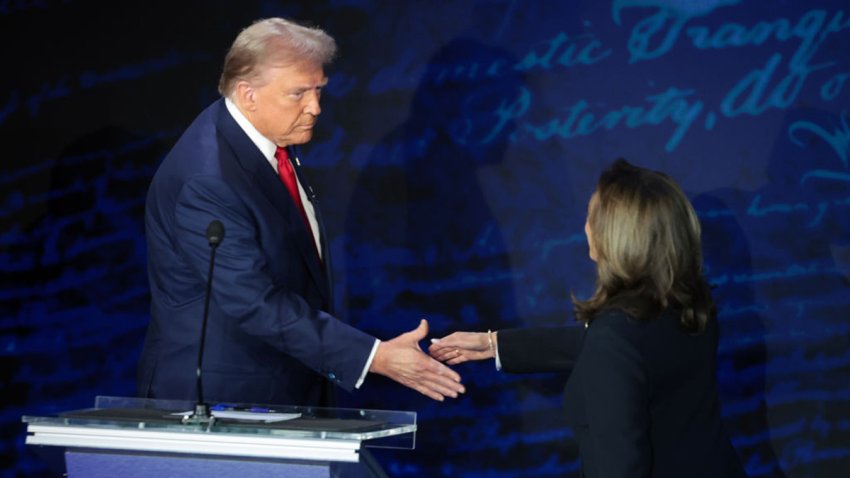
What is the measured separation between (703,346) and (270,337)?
1.08 m

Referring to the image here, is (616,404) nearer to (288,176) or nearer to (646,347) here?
(646,347)

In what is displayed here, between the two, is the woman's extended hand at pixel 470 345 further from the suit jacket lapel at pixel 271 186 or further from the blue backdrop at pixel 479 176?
A: the blue backdrop at pixel 479 176

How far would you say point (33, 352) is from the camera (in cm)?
442

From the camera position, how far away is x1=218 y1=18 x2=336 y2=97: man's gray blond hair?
314 cm

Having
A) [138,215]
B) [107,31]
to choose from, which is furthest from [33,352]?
[107,31]

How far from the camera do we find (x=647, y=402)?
228 cm

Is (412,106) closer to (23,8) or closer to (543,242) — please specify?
(543,242)

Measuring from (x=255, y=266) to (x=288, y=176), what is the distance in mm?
433

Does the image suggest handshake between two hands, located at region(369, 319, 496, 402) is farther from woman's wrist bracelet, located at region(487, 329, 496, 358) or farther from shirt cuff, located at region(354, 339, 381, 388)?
woman's wrist bracelet, located at region(487, 329, 496, 358)

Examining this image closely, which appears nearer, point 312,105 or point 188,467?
point 188,467

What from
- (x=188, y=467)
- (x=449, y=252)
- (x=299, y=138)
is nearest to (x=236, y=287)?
(x=299, y=138)

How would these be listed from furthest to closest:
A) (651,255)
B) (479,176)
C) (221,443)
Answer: (479,176) < (651,255) < (221,443)

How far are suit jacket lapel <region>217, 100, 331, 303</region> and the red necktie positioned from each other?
0.23 ft

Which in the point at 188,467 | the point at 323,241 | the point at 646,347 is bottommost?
the point at 188,467
